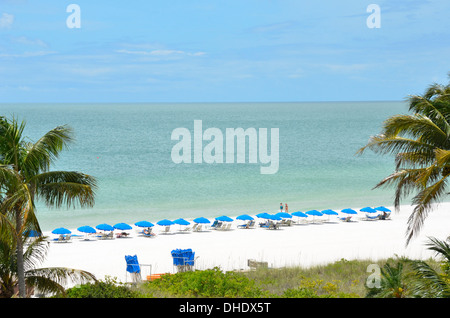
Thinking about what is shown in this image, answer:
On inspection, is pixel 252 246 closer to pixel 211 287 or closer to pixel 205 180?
pixel 211 287

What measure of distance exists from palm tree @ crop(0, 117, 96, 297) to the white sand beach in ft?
26.9

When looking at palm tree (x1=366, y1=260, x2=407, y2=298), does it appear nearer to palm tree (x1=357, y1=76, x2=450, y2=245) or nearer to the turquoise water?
palm tree (x1=357, y1=76, x2=450, y2=245)

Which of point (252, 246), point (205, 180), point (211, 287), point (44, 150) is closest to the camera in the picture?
point (44, 150)

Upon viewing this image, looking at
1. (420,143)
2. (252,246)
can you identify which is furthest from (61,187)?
(252,246)

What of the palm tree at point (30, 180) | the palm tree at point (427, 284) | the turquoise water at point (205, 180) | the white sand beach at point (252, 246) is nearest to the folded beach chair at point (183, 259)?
the white sand beach at point (252, 246)

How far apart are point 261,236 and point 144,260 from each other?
23.9 feet

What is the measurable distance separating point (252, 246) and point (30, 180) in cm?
1509

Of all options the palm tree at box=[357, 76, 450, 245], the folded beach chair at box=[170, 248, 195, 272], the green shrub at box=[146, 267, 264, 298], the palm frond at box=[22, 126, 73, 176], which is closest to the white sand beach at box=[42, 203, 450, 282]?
the folded beach chair at box=[170, 248, 195, 272]

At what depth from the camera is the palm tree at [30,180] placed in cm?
945

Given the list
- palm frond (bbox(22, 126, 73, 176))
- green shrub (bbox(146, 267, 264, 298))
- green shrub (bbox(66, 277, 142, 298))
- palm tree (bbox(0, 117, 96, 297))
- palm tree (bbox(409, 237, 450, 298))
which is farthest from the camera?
green shrub (bbox(146, 267, 264, 298))

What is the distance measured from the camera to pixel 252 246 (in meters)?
23.8

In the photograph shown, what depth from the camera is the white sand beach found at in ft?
65.8

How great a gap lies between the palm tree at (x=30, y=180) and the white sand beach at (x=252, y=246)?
8.19 meters
